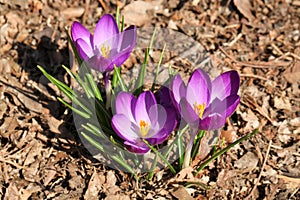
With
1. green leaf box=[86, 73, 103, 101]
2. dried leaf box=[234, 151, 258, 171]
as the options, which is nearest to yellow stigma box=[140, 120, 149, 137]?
green leaf box=[86, 73, 103, 101]

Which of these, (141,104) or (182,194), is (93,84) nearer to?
(141,104)

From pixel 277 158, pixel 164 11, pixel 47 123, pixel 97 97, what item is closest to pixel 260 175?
pixel 277 158

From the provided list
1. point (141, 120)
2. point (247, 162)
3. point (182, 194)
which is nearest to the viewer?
point (141, 120)

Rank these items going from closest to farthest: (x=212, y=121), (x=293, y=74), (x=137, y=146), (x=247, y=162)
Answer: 1. (x=212, y=121)
2. (x=137, y=146)
3. (x=247, y=162)
4. (x=293, y=74)

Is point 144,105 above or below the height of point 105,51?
below

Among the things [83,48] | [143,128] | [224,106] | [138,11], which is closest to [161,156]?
[143,128]

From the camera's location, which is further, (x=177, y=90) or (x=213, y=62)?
(x=213, y=62)

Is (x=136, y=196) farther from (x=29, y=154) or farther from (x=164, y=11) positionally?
(x=164, y=11)

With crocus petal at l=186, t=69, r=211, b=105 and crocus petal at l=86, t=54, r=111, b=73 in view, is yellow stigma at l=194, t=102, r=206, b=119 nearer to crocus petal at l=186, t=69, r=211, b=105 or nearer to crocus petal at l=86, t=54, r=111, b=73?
crocus petal at l=186, t=69, r=211, b=105
